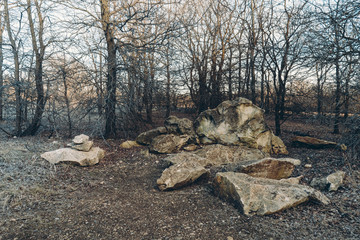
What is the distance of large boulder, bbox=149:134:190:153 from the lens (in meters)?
7.11

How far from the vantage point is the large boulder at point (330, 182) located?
4.15 metres

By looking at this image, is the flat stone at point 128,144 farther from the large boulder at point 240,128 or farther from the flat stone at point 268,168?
the flat stone at point 268,168

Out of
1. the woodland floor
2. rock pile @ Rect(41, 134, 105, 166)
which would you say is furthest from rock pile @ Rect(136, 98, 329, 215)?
rock pile @ Rect(41, 134, 105, 166)

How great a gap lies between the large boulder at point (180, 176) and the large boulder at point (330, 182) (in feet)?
6.65

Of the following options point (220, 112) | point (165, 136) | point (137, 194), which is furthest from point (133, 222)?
point (220, 112)

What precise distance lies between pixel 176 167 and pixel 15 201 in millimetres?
2661

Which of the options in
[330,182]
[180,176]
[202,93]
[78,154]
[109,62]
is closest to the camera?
[330,182]

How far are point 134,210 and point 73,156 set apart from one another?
2.76 meters

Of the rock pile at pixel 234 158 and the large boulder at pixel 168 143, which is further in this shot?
→ the large boulder at pixel 168 143

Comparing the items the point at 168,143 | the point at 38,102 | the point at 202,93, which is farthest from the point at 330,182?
the point at 38,102

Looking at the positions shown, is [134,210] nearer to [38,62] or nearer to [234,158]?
[234,158]

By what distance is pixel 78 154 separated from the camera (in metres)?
5.88

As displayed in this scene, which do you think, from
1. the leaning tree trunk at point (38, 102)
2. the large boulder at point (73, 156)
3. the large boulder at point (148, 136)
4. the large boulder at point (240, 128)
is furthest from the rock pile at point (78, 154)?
the leaning tree trunk at point (38, 102)

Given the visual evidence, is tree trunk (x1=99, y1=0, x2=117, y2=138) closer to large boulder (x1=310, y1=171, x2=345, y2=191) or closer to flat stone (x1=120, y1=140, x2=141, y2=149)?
flat stone (x1=120, y1=140, x2=141, y2=149)
